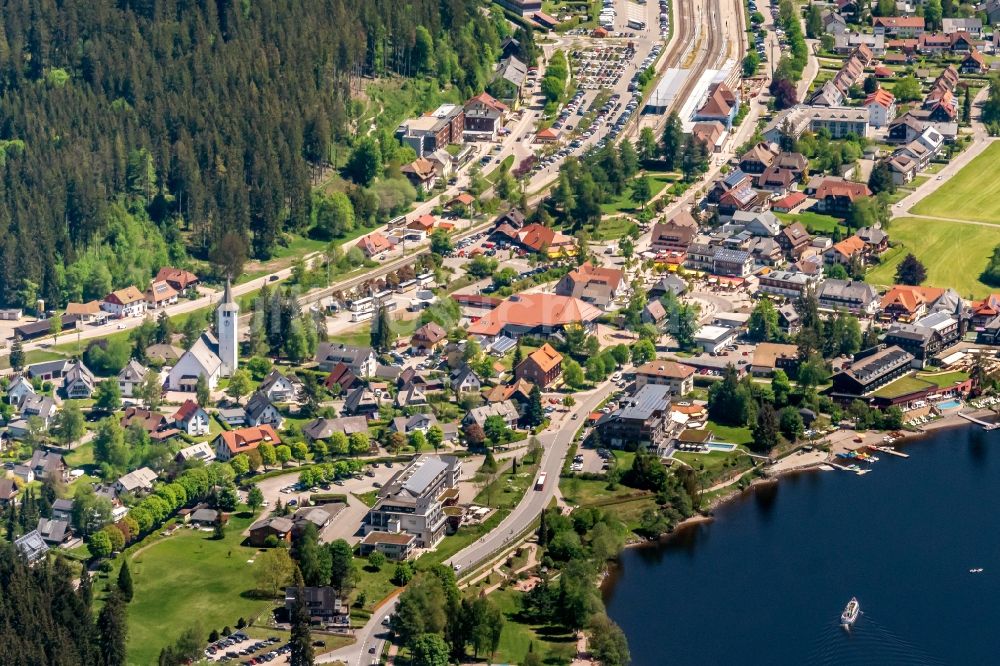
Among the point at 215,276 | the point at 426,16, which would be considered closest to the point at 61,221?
the point at 215,276

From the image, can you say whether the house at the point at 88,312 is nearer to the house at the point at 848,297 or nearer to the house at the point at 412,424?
the house at the point at 412,424

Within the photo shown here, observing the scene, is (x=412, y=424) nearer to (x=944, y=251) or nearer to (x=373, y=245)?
(x=373, y=245)

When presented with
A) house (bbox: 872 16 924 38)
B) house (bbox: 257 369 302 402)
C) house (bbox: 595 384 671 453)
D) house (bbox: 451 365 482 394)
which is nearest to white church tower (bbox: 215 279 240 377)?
house (bbox: 257 369 302 402)

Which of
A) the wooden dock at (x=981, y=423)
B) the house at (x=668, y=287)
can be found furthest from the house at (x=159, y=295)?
the wooden dock at (x=981, y=423)

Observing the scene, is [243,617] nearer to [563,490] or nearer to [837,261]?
[563,490]

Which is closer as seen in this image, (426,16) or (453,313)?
(453,313)
